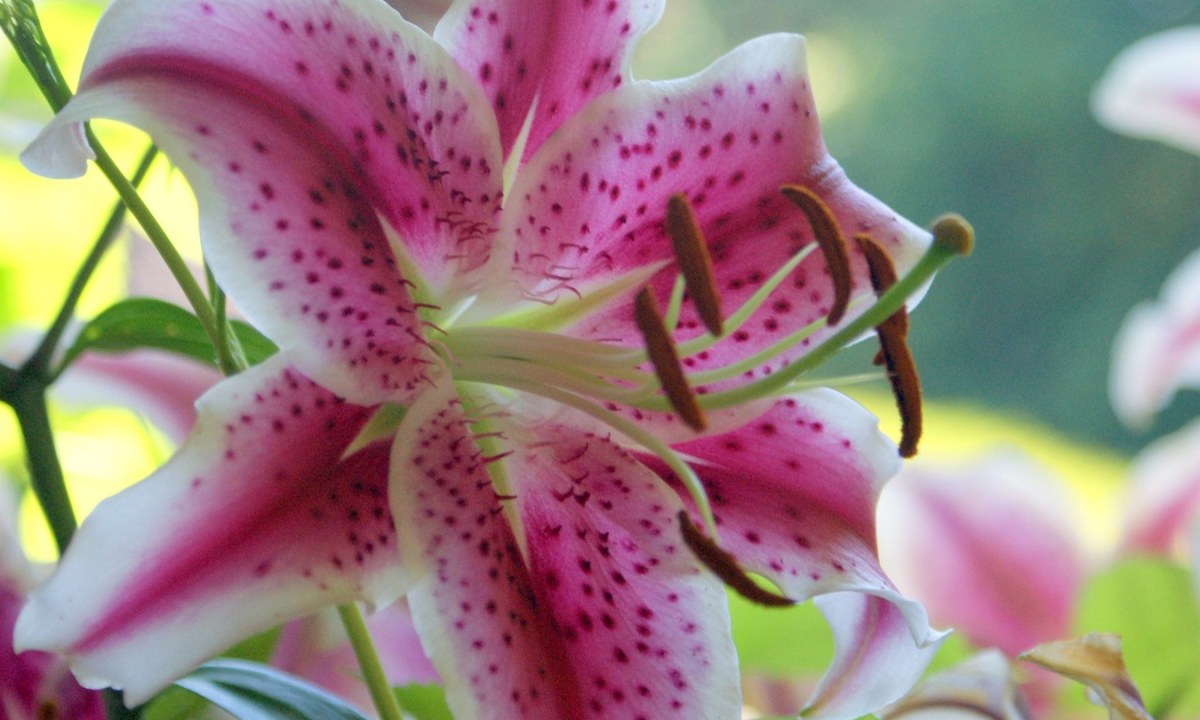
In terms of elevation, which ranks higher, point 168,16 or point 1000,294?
point 168,16

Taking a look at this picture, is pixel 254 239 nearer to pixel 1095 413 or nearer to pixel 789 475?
pixel 789 475

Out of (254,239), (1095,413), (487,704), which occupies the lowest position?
(1095,413)

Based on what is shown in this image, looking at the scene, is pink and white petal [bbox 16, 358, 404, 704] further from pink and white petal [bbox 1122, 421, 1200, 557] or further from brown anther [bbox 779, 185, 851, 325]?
pink and white petal [bbox 1122, 421, 1200, 557]

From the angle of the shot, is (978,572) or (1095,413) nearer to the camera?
(978,572)

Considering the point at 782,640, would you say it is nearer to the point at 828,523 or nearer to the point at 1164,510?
the point at 828,523

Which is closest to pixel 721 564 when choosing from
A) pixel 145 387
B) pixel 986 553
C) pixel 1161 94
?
pixel 145 387

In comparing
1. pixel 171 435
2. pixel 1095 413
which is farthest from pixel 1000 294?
pixel 171 435
